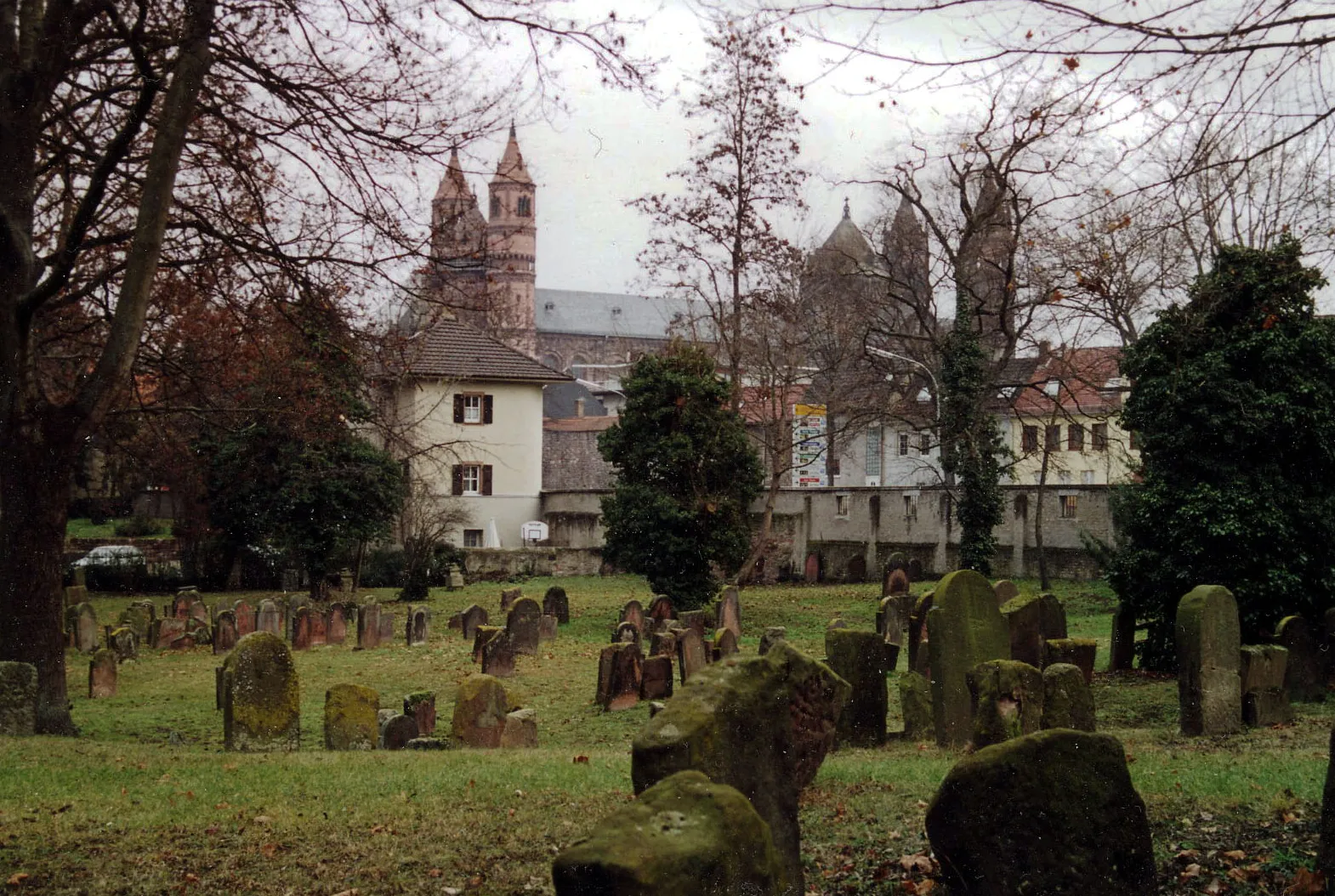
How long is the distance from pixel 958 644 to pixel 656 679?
17.2 feet

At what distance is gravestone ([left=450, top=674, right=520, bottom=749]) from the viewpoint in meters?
11.6

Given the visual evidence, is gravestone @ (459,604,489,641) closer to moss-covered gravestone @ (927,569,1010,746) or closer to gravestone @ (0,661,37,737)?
gravestone @ (0,661,37,737)

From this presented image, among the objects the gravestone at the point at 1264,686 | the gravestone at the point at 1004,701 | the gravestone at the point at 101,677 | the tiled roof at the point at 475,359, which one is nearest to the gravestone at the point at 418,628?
the gravestone at the point at 101,677

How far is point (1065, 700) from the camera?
928 cm

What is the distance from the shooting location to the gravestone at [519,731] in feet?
38.9

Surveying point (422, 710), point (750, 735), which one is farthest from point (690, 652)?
point (750, 735)

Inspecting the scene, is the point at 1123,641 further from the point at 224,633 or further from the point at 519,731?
the point at 224,633

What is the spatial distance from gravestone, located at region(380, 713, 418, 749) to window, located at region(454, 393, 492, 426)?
117 feet

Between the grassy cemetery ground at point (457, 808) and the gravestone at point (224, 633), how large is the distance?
7151mm

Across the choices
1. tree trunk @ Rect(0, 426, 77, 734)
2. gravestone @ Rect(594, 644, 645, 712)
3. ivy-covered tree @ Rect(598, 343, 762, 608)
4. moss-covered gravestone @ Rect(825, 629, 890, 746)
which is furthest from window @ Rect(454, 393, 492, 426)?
moss-covered gravestone @ Rect(825, 629, 890, 746)

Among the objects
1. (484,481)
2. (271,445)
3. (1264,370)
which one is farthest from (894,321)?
(1264,370)

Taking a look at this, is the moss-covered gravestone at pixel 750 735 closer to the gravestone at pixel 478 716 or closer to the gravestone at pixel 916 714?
the gravestone at pixel 916 714

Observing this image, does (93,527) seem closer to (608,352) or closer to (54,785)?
(54,785)

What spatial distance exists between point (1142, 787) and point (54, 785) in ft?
24.4
